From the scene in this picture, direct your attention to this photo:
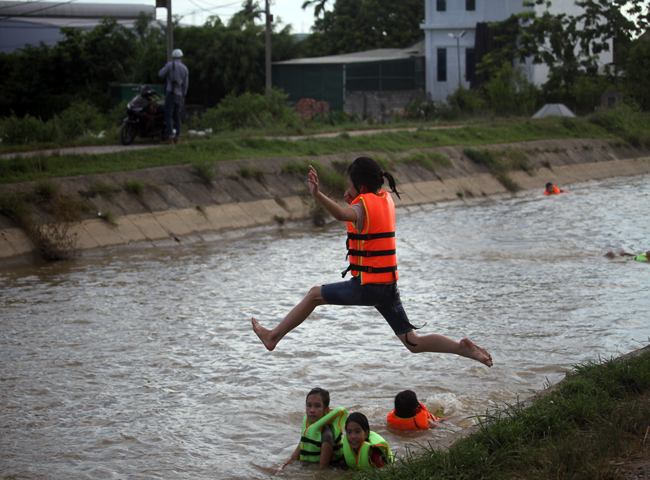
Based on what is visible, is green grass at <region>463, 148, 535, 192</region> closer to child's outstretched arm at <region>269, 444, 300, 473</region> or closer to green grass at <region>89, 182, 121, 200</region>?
green grass at <region>89, 182, 121, 200</region>

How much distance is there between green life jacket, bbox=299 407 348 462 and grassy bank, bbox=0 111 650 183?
962 cm

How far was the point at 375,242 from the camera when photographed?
5.09m

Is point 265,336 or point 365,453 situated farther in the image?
point 265,336

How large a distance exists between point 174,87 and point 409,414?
41.3 feet

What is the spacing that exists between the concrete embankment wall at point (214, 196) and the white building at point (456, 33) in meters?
17.3

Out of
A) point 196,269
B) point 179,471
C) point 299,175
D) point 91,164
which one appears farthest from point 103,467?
point 299,175

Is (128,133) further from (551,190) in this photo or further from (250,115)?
(551,190)

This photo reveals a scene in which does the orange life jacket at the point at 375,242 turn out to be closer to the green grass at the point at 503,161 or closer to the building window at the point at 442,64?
the green grass at the point at 503,161

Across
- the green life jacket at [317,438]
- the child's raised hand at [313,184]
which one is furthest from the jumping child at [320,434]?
the child's raised hand at [313,184]

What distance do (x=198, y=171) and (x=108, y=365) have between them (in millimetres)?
8696

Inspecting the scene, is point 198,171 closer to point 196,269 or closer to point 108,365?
point 196,269

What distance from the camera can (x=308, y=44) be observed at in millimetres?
50312

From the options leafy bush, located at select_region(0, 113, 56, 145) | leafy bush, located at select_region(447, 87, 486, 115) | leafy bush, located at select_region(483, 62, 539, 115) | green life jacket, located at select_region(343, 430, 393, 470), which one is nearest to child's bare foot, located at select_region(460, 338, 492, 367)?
green life jacket, located at select_region(343, 430, 393, 470)

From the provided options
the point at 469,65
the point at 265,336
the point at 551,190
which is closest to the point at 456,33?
the point at 469,65
